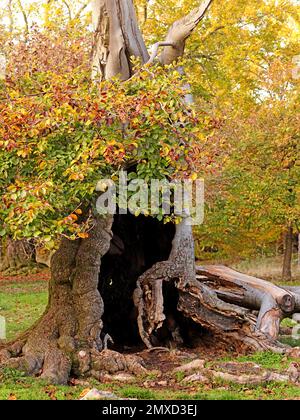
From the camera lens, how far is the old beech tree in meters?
11.2

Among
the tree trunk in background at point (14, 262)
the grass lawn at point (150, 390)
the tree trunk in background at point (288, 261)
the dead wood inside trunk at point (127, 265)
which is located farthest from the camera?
the tree trunk in background at point (14, 262)

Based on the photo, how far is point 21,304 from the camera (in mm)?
21062

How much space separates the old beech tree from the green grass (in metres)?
3.29

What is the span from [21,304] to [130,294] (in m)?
8.04

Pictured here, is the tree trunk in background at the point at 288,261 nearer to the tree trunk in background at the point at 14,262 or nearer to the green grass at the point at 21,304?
the green grass at the point at 21,304

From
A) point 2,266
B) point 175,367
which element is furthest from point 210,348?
point 2,266

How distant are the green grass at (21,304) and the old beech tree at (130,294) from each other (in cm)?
329

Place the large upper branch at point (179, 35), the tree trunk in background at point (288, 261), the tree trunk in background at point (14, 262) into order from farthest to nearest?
the tree trunk in background at point (14, 262), the tree trunk in background at point (288, 261), the large upper branch at point (179, 35)

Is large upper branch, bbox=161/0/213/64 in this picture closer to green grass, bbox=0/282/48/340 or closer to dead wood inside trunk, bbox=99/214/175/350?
dead wood inside trunk, bbox=99/214/175/350

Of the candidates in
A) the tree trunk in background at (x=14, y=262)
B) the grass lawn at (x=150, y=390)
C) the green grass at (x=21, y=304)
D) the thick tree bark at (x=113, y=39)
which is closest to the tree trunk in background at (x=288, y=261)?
the green grass at (x=21, y=304)

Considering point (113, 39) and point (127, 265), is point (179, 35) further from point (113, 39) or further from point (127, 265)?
point (127, 265)

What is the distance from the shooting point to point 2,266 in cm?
3005

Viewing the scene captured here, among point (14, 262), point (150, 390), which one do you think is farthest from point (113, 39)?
point (14, 262)

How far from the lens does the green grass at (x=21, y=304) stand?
55.3 feet
